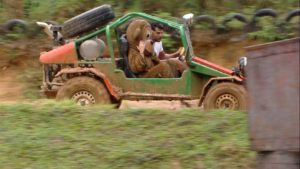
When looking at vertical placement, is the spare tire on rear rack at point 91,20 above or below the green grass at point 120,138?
above

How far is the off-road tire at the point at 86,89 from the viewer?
9078 mm

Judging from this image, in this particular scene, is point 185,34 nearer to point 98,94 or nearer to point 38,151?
point 98,94

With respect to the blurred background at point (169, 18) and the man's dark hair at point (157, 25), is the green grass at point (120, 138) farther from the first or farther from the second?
the blurred background at point (169, 18)

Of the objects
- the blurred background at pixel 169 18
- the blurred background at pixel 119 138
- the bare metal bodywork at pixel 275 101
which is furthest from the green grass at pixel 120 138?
the blurred background at pixel 169 18

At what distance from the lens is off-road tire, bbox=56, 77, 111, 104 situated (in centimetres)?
908

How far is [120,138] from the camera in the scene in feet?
20.0

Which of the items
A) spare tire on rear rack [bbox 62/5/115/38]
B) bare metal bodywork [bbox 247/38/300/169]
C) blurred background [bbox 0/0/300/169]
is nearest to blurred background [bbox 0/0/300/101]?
spare tire on rear rack [bbox 62/5/115/38]

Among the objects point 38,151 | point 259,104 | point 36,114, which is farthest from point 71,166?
point 259,104

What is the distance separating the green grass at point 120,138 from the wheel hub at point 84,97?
7.40 feet

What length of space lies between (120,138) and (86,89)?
3130 millimetres

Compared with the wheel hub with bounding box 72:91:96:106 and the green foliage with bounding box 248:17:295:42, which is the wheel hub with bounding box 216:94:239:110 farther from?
the green foliage with bounding box 248:17:295:42

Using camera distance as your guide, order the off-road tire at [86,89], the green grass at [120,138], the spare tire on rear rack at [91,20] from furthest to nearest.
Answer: the spare tire on rear rack at [91,20] → the off-road tire at [86,89] → the green grass at [120,138]

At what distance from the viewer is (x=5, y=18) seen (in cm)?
1314

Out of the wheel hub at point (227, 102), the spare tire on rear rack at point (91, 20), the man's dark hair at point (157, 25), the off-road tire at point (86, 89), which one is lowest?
the wheel hub at point (227, 102)
